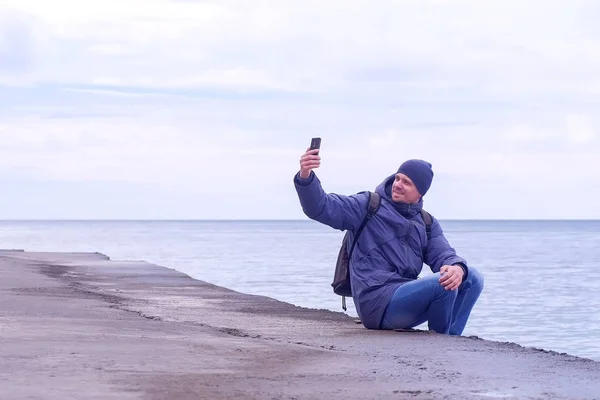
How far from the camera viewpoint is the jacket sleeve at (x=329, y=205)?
334 inches

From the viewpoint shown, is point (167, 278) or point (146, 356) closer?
point (146, 356)

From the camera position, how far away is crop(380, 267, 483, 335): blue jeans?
908 centimetres

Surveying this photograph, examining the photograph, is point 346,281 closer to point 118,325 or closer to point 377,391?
point 118,325

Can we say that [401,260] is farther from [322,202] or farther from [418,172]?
[322,202]

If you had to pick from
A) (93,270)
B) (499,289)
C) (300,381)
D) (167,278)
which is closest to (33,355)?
(300,381)

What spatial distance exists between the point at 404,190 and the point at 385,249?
1.64 ft

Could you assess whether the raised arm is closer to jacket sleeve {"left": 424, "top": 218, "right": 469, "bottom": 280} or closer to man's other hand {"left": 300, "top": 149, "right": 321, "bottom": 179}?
man's other hand {"left": 300, "top": 149, "right": 321, "bottom": 179}

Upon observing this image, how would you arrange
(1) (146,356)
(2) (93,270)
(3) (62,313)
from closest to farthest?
(1) (146,356) → (3) (62,313) → (2) (93,270)

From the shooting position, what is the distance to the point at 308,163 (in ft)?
27.5

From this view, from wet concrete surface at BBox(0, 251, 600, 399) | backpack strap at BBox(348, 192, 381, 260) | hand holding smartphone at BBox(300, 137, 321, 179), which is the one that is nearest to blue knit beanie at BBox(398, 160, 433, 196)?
backpack strap at BBox(348, 192, 381, 260)

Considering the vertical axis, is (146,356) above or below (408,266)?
below

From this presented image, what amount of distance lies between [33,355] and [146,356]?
68 cm

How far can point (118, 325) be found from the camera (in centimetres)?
952

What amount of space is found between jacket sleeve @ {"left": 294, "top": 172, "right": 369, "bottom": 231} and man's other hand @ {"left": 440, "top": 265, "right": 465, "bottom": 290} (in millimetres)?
816
